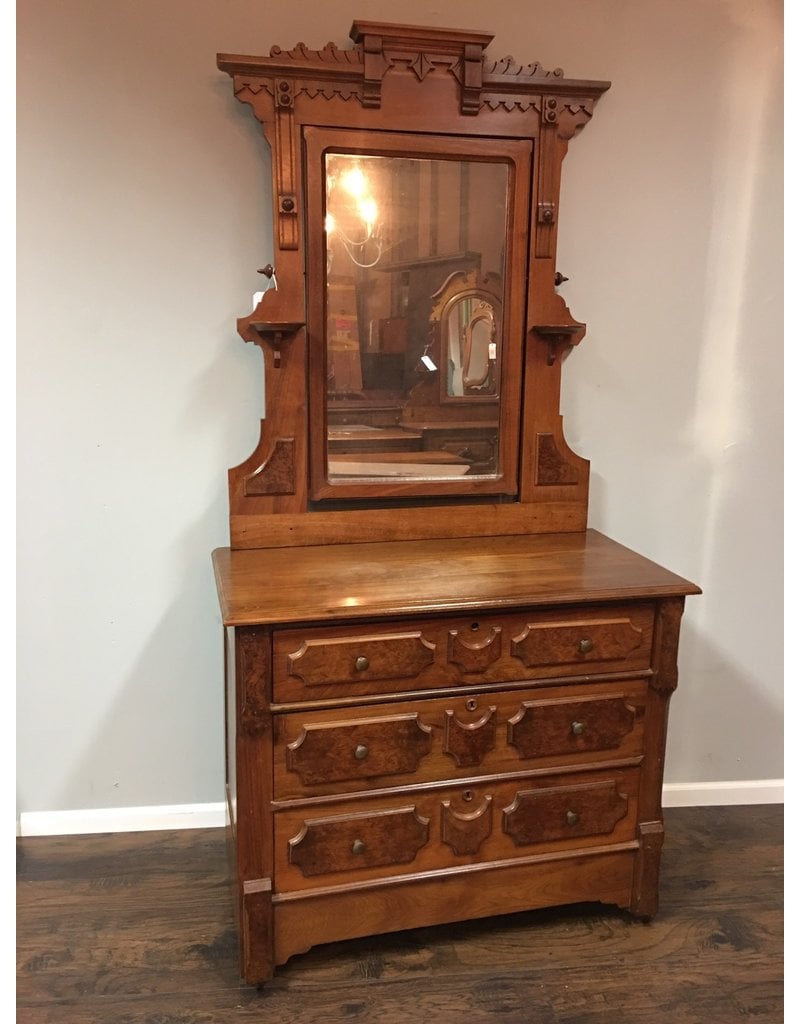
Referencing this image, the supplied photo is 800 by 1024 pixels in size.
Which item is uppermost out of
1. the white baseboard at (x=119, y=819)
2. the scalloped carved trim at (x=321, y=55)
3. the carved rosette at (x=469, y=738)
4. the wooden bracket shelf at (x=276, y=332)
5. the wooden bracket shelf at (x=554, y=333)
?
the scalloped carved trim at (x=321, y=55)

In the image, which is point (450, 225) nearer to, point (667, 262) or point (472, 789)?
point (667, 262)

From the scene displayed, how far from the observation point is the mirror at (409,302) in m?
2.08

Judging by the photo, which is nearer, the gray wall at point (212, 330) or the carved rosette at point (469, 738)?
the carved rosette at point (469, 738)

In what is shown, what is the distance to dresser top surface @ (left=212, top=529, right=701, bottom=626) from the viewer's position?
1754 millimetres

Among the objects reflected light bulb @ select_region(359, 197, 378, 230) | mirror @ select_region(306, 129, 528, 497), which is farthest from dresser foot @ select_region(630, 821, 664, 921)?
reflected light bulb @ select_region(359, 197, 378, 230)

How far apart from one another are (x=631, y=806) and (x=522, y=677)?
45 centimetres

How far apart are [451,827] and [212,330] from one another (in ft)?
4.32

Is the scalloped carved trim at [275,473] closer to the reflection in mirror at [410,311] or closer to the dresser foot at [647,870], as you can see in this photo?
the reflection in mirror at [410,311]

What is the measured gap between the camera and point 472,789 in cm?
192


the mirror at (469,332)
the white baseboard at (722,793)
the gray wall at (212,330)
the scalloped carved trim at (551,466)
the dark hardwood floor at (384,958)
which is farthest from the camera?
the white baseboard at (722,793)

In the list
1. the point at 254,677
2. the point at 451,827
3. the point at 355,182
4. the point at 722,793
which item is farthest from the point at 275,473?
the point at 722,793

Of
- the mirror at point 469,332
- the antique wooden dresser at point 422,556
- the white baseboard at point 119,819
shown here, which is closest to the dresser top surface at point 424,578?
the antique wooden dresser at point 422,556

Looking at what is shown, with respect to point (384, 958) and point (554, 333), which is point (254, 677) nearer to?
point (384, 958)

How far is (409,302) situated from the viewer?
7.00 feet
